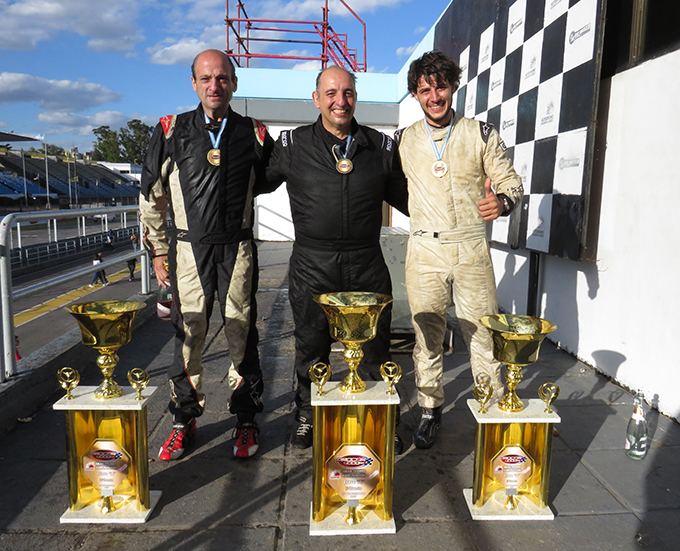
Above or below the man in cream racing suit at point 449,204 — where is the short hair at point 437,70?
above

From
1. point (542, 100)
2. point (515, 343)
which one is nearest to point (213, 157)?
point (515, 343)

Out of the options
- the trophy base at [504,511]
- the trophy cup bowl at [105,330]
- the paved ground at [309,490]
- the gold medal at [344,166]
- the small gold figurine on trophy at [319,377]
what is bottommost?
the paved ground at [309,490]

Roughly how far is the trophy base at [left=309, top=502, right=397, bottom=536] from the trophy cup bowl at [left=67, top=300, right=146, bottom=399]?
98cm

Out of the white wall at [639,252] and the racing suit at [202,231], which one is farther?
the white wall at [639,252]

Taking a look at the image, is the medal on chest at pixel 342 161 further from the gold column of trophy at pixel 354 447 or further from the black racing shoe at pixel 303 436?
the black racing shoe at pixel 303 436

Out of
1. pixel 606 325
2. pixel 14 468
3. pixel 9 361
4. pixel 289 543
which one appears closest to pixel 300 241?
pixel 289 543

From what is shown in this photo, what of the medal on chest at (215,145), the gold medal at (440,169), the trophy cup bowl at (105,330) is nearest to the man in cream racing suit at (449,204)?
the gold medal at (440,169)

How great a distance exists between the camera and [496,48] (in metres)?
5.14

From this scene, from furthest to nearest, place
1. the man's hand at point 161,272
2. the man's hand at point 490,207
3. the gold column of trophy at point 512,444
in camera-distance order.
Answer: the man's hand at point 161,272 → the man's hand at point 490,207 → the gold column of trophy at point 512,444

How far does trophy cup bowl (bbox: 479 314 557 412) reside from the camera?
1895mm

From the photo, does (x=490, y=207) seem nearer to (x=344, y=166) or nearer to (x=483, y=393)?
(x=344, y=166)

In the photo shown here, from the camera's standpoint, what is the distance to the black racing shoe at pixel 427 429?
8.57 feet

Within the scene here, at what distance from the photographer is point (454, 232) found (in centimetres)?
253

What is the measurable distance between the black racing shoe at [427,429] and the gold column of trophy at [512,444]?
545mm
